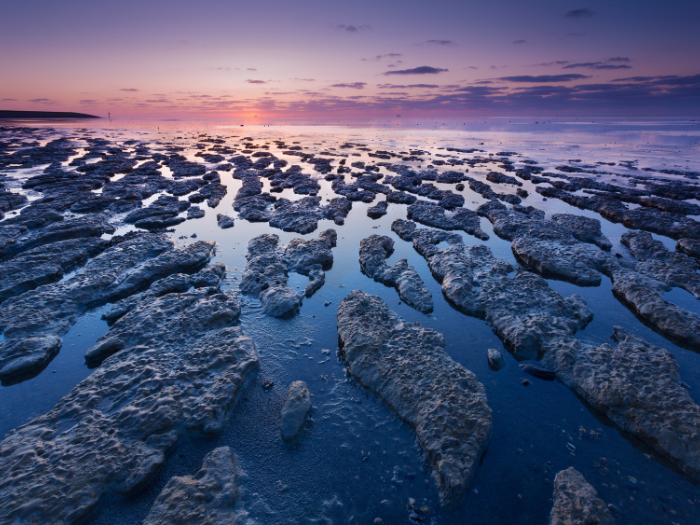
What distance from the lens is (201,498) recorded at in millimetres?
3984

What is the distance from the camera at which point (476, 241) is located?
12.8 m

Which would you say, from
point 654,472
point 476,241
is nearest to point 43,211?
point 476,241

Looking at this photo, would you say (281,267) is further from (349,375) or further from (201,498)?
(201,498)

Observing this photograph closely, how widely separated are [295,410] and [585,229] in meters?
14.3

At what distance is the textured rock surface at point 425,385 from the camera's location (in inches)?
180

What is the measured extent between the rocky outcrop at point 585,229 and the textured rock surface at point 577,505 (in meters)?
11.0

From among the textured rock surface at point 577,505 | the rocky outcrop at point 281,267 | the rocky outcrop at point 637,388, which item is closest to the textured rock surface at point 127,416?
the rocky outcrop at point 281,267

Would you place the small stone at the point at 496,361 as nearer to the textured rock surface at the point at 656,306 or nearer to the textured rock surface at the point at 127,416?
the textured rock surface at the point at 656,306

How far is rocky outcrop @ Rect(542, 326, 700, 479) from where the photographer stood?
482 centimetres

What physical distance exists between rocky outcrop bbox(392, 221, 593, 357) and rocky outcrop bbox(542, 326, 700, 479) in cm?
53

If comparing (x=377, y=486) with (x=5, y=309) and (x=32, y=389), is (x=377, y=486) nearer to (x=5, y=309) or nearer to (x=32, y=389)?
(x=32, y=389)

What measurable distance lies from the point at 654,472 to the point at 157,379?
832 cm

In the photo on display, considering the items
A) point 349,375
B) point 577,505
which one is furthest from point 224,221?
point 577,505

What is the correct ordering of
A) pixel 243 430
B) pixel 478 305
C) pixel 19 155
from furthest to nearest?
1. pixel 19 155
2. pixel 478 305
3. pixel 243 430
